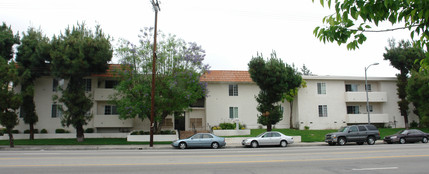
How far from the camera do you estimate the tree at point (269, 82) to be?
89.9 ft

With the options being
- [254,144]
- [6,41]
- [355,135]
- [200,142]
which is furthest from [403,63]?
[6,41]

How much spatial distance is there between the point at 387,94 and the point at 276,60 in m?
17.8

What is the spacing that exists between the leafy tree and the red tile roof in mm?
17593

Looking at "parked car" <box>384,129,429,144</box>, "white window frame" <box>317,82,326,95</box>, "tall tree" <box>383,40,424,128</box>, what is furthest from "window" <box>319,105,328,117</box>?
"parked car" <box>384,129,429,144</box>

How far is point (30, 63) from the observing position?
27672 mm

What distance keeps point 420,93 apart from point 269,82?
16.5 m

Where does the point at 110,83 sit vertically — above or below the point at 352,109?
above

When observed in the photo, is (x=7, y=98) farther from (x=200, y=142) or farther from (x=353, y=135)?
(x=353, y=135)

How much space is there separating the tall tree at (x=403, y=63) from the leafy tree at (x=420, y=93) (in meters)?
2.25

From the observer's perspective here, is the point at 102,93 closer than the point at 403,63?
Yes

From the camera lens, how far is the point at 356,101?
3522cm

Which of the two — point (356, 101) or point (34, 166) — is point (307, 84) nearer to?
point (356, 101)

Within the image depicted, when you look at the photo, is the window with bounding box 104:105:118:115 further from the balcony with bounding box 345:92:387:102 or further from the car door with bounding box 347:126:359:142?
the balcony with bounding box 345:92:387:102

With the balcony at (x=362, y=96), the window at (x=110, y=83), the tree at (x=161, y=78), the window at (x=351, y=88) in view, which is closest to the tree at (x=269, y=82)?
the tree at (x=161, y=78)
